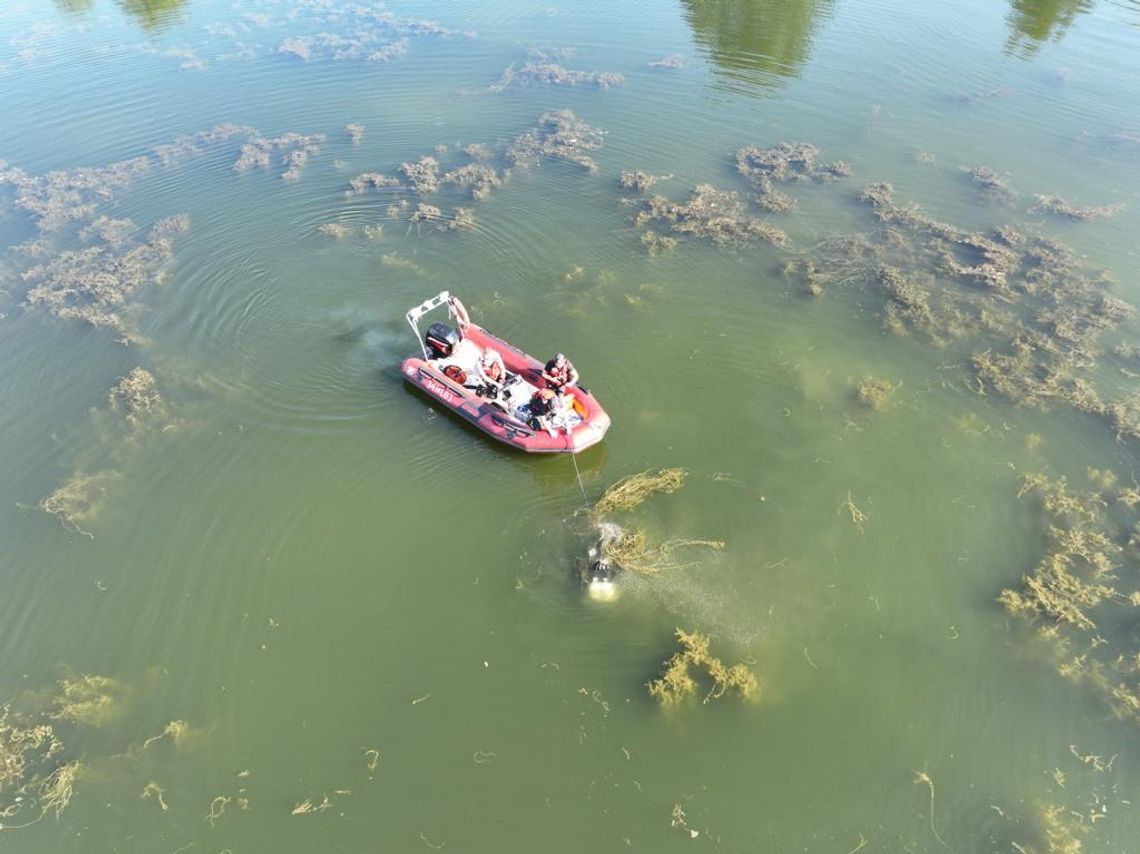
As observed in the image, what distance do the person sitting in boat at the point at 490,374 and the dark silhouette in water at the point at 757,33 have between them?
16.1 metres

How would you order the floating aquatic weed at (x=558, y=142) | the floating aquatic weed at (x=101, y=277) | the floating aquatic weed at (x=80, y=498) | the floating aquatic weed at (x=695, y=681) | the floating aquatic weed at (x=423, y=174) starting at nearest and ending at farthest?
the floating aquatic weed at (x=695, y=681) < the floating aquatic weed at (x=80, y=498) < the floating aquatic weed at (x=101, y=277) < the floating aquatic weed at (x=423, y=174) < the floating aquatic weed at (x=558, y=142)

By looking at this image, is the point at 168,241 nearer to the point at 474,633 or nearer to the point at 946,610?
the point at 474,633

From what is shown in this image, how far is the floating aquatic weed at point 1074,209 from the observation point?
16.1 metres

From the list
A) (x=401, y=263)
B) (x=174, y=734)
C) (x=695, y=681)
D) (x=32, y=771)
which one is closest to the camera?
(x=32, y=771)

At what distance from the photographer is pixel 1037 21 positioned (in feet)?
79.2

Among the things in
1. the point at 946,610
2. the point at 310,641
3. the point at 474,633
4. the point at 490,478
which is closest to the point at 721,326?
the point at 490,478

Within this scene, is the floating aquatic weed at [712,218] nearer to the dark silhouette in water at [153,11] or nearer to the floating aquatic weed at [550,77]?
the floating aquatic weed at [550,77]

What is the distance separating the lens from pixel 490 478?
37.8ft

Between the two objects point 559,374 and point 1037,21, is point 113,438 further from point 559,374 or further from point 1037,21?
point 1037,21

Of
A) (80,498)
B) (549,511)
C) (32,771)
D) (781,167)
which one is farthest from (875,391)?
(80,498)

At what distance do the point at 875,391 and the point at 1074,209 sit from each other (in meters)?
9.19

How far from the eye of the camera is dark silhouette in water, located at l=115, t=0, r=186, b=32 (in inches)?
1102

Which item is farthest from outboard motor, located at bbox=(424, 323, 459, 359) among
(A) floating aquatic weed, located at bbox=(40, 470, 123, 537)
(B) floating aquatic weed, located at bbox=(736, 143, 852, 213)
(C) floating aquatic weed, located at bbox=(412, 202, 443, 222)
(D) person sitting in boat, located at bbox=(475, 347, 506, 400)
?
(B) floating aquatic weed, located at bbox=(736, 143, 852, 213)

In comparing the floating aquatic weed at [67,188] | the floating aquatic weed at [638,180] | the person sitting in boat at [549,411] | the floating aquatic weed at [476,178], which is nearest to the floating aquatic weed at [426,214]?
the floating aquatic weed at [476,178]
